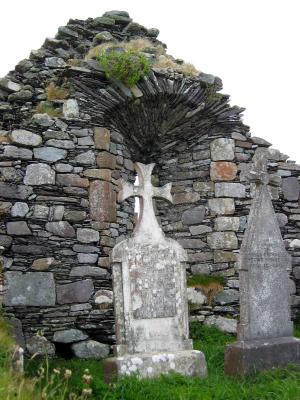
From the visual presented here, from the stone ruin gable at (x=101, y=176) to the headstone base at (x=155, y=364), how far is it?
1970 mm

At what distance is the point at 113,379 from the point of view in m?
5.52

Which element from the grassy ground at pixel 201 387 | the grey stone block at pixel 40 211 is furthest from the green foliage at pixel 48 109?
the grassy ground at pixel 201 387

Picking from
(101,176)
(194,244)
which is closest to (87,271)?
(101,176)

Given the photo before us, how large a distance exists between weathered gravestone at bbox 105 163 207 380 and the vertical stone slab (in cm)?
168

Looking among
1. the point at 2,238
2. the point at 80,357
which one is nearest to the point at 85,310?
the point at 80,357

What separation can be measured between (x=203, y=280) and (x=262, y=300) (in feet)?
8.40

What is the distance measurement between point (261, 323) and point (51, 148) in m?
3.71

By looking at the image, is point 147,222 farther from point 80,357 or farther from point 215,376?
point 80,357

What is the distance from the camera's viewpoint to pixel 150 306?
5.98 m

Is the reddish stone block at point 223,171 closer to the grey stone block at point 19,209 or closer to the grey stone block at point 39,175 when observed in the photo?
the grey stone block at point 39,175

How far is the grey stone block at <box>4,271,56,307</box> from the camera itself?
723cm

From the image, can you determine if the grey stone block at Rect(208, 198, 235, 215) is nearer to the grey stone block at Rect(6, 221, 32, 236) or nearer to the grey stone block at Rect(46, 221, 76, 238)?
the grey stone block at Rect(46, 221, 76, 238)

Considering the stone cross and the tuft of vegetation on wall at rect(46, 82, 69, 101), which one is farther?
the tuft of vegetation on wall at rect(46, 82, 69, 101)

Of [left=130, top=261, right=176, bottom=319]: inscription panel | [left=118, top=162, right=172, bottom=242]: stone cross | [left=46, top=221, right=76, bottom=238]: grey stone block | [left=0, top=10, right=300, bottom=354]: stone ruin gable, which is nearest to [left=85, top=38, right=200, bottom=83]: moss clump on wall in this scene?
[left=0, top=10, right=300, bottom=354]: stone ruin gable
